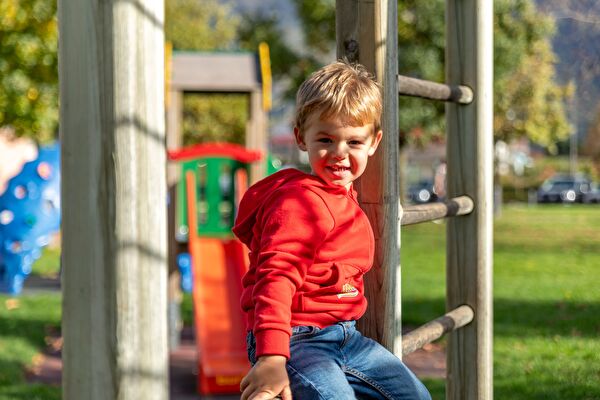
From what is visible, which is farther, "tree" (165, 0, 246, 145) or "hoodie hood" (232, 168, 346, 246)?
"tree" (165, 0, 246, 145)

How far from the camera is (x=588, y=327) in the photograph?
6879 millimetres

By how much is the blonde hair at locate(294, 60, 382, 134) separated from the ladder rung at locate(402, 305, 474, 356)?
0.72m

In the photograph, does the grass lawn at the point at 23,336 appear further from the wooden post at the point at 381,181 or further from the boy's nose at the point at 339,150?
the boy's nose at the point at 339,150

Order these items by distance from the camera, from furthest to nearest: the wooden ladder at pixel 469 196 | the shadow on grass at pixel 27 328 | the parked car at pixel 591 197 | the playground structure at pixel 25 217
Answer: the parked car at pixel 591 197 → the playground structure at pixel 25 217 → the shadow on grass at pixel 27 328 → the wooden ladder at pixel 469 196

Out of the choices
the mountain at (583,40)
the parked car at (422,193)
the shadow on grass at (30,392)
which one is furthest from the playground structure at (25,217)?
the parked car at (422,193)

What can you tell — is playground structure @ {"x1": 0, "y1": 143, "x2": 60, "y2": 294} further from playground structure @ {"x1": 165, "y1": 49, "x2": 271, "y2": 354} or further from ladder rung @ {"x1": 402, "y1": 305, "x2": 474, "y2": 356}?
ladder rung @ {"x1": 402, "y1": 305, "x2": 474, "y2": 356}

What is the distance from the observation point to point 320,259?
7.01ft

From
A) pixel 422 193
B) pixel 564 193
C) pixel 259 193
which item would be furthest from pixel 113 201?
pixel 564 193

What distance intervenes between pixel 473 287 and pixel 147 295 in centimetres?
183

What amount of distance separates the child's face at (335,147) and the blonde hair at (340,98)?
0.02 m

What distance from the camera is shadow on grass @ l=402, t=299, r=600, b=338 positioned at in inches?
269

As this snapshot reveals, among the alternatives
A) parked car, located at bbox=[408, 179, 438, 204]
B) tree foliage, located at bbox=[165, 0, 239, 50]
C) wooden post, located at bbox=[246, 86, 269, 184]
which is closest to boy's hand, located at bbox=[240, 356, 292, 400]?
wooden post, located at bbox=[246, 86, 269, 184]

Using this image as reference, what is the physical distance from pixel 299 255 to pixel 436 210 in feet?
3.25

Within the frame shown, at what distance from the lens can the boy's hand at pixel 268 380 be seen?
74.9 inches
